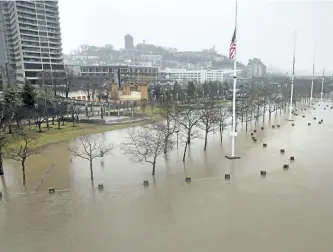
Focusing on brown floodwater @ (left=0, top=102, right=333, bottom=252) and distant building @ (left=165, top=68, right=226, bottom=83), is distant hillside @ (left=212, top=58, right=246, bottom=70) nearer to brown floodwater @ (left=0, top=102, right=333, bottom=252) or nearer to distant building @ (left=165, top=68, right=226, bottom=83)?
distant building @ (left=165, top=68, right=226, bottom=83)

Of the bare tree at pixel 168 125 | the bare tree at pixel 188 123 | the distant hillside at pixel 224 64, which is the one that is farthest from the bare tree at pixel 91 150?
the distant hillside at pixel 224 64

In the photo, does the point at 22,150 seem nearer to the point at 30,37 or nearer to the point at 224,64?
the point at 30,37

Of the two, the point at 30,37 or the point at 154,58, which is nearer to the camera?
the point at 30,37

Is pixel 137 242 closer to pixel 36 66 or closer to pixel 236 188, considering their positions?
pixel 236 188

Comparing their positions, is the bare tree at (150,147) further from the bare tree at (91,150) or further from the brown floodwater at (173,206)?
the bare tree at (91,150)

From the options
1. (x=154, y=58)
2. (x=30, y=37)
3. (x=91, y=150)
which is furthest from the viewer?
(x=154, y=58)

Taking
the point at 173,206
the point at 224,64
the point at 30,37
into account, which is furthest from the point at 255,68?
the point at 173,206

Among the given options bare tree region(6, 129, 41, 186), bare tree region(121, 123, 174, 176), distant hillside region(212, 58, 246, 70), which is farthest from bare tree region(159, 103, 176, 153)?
distant hillside region(212, 58, 246, 70)
